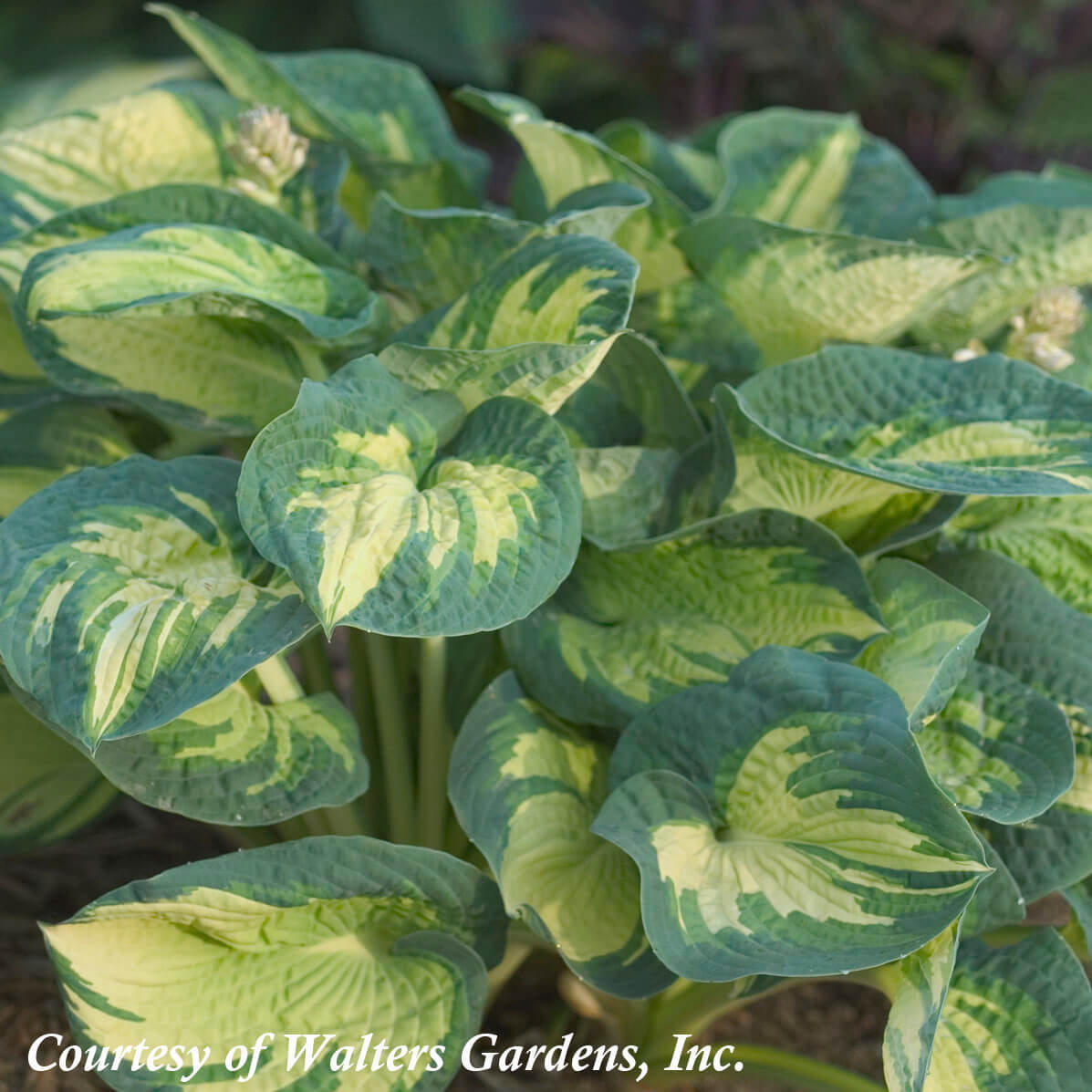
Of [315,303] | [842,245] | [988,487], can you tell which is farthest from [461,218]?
[988,487]

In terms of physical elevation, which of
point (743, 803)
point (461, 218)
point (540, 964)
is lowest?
point (540, 964)

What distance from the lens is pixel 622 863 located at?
2.18 ft

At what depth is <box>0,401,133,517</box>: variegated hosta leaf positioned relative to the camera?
0.80 metres

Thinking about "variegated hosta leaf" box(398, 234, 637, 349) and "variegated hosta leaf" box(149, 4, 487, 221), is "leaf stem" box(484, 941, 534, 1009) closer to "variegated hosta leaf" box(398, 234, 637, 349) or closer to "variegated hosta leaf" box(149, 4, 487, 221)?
"variegated hosta leaf" box(398, 234, 637, 349)

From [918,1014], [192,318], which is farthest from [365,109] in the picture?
[918,1014]

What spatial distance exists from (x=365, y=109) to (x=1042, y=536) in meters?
0.64

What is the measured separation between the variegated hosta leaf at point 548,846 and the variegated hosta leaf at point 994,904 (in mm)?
171

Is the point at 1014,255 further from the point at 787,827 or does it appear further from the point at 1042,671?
the point at 787,827

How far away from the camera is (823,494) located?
72 cm

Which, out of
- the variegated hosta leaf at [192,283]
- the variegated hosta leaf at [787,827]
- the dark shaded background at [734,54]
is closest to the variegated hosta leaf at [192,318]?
the variegated hosta leaf at [192,283]

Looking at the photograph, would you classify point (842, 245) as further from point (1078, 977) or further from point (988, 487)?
point (1078, 977)

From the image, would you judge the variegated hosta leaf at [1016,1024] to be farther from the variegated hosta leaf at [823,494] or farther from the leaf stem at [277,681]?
the leaf stem at [277,681]

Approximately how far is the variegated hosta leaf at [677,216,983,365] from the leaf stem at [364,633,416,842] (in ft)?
1.14

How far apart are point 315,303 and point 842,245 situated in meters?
0.34
